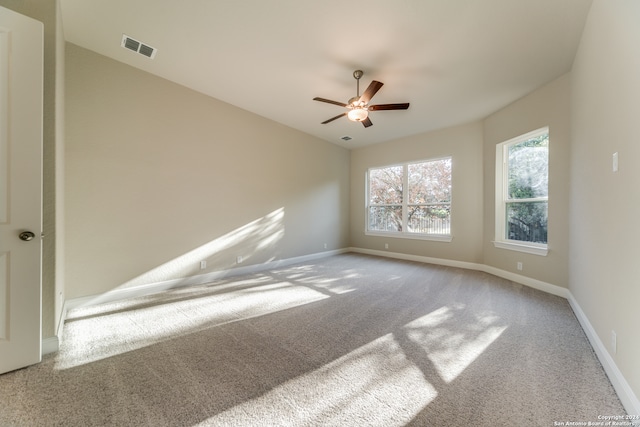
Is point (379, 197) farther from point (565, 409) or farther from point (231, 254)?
point (565, 409)

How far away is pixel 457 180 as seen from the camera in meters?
5.08

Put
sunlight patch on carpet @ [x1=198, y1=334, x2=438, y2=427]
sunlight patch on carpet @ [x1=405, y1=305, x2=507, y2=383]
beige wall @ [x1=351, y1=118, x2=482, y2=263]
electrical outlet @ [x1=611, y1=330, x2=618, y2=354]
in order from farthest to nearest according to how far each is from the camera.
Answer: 1. beige wall @ [x1=351, y1=118, x2=482, y2=263]
2. sunlight patch on carpet @ [x1=405, y1=305, x2=507, y2=383]
3. electrical outlet @ [x1=611, y1=330, x2=618, y2=354]
4. sunlight patch on carpet @ [x1=198, y1=334, x2=438, y2=427]

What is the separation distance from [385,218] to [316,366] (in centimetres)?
484

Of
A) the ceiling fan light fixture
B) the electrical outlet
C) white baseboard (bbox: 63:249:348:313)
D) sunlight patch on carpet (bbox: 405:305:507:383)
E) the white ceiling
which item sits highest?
the white ceiling

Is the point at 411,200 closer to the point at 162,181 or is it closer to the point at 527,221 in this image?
the point at 527,221

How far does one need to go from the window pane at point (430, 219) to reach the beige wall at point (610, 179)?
2.46 metres

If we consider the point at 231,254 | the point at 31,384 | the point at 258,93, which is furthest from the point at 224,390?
the point at 258,93

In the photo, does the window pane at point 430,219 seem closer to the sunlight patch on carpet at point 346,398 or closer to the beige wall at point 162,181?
the beige wall at point 162,181

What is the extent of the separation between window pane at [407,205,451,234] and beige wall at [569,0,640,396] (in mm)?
2463

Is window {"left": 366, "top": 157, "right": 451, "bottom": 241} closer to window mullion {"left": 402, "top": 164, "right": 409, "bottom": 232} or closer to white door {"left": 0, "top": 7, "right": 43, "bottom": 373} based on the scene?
window mullion {"left": 402, "top": 164, "right": 409, "bottom": 232}

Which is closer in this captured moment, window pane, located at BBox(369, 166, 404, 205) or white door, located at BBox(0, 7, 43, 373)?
white door, located at BBox(0, 7, 43, 373)

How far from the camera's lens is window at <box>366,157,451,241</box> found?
5.36 metres

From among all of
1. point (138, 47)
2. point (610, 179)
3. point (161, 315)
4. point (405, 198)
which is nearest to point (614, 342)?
point (610, 179)

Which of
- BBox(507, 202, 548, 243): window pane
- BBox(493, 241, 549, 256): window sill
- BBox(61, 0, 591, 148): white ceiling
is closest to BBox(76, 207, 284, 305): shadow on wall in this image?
BBox(61, 0, 591, 148): white ceiling
